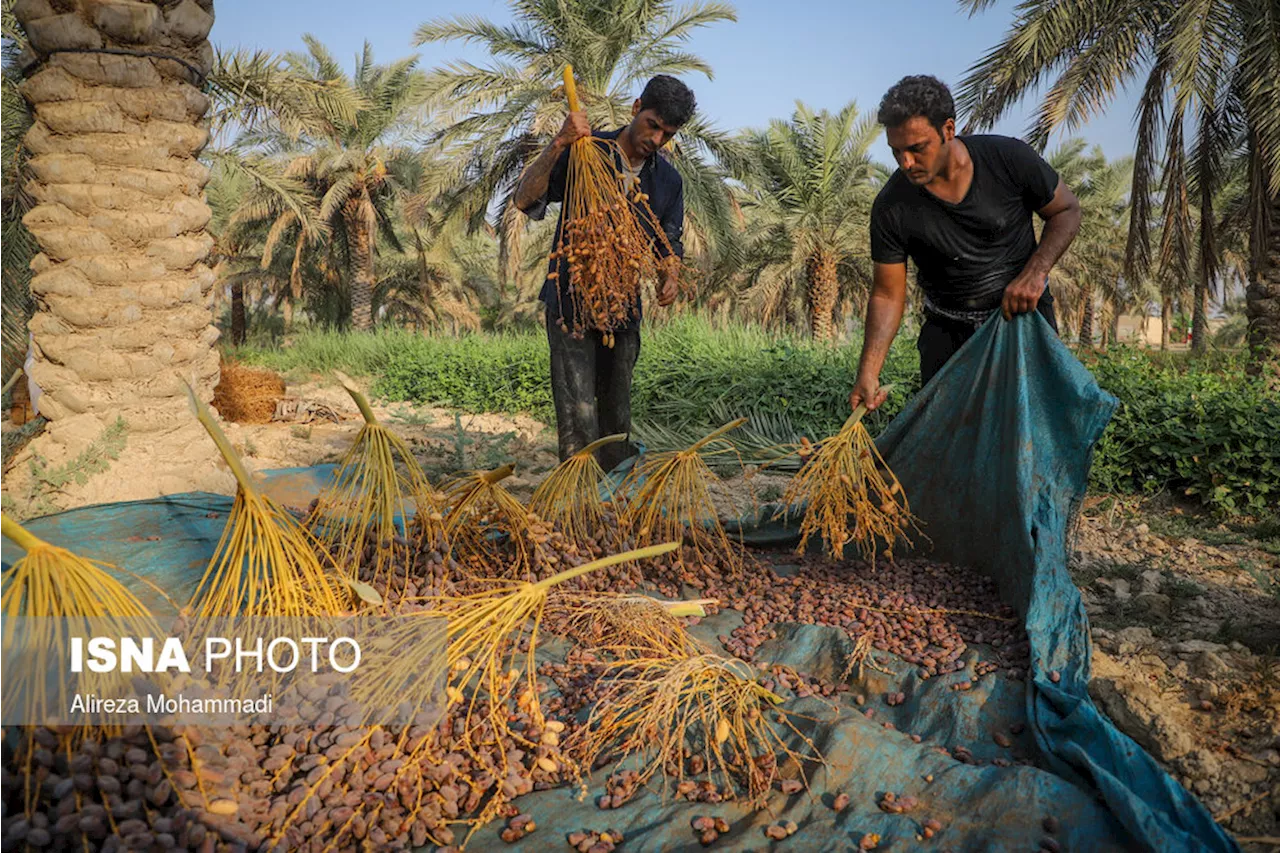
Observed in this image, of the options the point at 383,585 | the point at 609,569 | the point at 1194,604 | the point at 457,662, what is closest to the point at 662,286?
the point at 609,569

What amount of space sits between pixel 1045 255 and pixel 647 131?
5.56 feet

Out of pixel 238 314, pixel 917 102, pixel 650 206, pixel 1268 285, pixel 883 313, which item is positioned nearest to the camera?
pixel 917 102

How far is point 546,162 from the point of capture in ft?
12.7

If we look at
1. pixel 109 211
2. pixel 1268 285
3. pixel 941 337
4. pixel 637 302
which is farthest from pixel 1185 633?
pixel 1268 285

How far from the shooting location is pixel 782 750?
2250mm

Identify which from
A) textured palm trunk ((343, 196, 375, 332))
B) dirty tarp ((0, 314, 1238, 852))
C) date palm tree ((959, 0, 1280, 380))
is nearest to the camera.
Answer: dirty tarp ((0, 314, 1238, 852))

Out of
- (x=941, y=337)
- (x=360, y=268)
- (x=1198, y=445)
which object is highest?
(x=360, y=268)

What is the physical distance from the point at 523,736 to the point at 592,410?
226cm

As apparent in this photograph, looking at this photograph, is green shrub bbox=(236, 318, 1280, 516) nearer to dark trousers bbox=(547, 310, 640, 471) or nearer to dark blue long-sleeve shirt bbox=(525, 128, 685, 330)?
dark trousers bbox=(547, 310, 640, 471)

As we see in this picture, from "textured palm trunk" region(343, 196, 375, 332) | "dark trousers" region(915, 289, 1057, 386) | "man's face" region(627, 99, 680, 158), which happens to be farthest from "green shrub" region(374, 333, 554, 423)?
"textured palm trunk" region(343, 196, 375, 332)

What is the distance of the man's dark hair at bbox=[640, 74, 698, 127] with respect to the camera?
379cm

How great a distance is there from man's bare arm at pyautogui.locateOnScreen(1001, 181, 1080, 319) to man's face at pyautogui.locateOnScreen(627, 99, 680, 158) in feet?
5.00

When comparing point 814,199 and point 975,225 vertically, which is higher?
point 814,199

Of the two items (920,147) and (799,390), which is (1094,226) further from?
(920,147)
